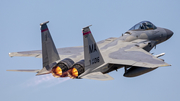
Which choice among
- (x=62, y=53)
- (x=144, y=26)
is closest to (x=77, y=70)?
Result: (x=62, y=53)

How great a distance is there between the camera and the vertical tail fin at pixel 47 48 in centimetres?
2389

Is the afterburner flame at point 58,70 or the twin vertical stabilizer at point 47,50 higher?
the twin vertical stabilizer at point 47,50

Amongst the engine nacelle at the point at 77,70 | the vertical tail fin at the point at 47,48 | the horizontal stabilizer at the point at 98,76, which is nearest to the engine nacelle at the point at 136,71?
the horizontal stabilizer at the point at 98,76

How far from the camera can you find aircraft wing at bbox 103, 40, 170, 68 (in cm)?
2544

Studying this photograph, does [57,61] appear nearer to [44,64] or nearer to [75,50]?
[44,64]

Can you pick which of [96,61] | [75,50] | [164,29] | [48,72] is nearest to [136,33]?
[164,29]

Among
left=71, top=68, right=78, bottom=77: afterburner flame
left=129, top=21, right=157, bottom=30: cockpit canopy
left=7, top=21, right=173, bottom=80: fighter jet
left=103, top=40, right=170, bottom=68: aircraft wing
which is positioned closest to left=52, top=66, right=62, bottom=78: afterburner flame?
left=7, top=21, right=173, bottom=80: fighter jet

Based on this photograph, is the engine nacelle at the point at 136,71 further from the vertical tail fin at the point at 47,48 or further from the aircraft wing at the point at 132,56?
the vertical tail fin at the point at 47,48

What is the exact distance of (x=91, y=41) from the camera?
76.6 ft

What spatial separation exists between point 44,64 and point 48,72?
632 mm

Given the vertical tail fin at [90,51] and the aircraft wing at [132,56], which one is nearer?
the vertical tail fin at [90,51]

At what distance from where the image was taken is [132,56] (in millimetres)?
27297

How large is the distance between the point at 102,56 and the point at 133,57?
228 cm

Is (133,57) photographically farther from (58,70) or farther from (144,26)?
(144,26)
